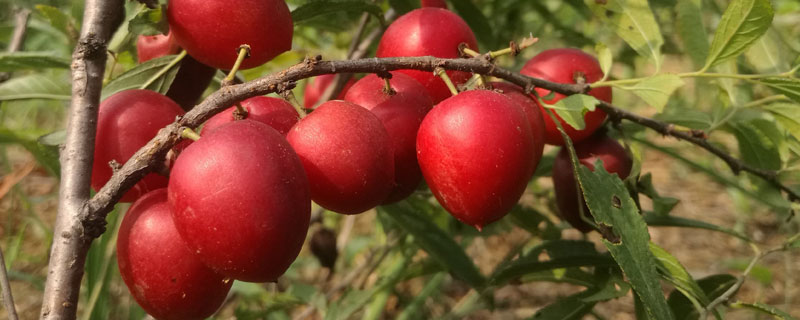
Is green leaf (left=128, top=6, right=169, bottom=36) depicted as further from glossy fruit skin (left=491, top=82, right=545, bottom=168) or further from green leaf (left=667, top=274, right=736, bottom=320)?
green leaf (left=667, top=274, right=736, bottom=320)

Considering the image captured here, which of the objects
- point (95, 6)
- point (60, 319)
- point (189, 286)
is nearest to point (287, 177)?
point (189, 286)

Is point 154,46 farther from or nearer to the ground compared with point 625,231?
farther from the ground

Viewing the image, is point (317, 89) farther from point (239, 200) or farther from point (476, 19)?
point (239, 200)

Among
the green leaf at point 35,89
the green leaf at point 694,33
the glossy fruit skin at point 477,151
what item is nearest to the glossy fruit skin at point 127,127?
the green leaf at point 35,89

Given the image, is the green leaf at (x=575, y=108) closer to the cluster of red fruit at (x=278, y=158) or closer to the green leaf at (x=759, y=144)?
the cluster of red fruit at (x=278, y=158)

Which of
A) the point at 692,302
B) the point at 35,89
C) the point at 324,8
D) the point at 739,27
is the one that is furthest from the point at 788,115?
the point at 35,89

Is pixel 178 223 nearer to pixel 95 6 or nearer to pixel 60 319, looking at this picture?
pixel 60 319
